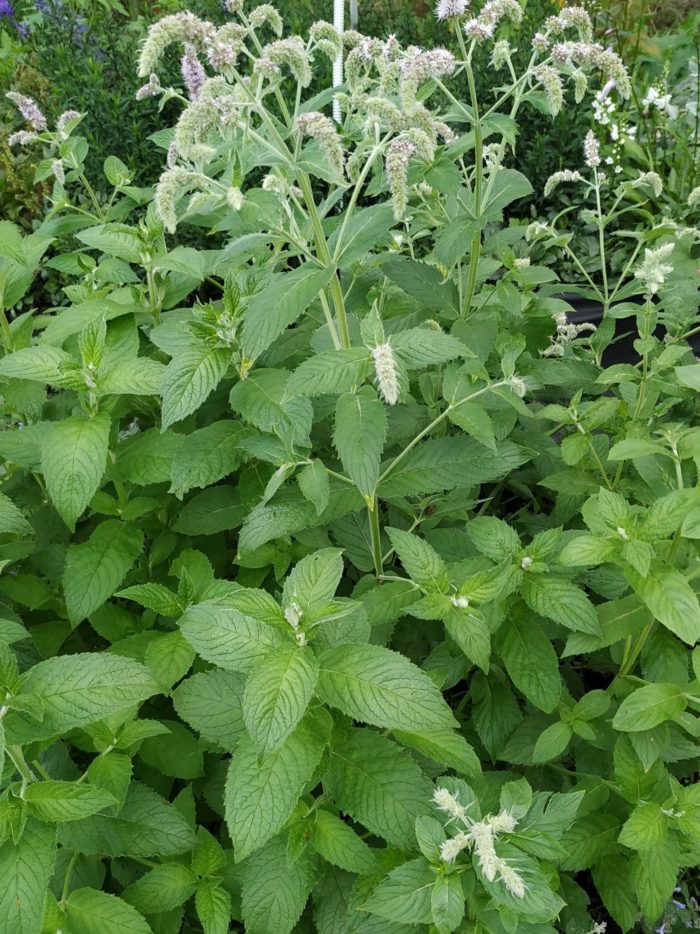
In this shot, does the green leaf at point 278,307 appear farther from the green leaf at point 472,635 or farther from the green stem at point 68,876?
the green stem at point 68,876

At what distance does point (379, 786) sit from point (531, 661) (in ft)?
1.26

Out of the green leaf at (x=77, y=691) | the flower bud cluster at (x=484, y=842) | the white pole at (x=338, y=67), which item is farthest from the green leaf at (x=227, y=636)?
the white pole at (x=338, y=67)

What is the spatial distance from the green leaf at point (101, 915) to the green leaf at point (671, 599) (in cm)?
93

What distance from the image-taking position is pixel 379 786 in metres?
1.19

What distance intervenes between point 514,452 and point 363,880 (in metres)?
0.85

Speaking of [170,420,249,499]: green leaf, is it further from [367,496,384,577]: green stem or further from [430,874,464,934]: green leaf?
[430,874,464,934]: green leaf

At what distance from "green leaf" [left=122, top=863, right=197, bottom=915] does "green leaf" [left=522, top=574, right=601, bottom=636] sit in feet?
2.50

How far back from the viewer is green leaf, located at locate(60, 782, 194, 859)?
4.05ft

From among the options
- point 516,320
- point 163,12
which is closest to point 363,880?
point 516,320

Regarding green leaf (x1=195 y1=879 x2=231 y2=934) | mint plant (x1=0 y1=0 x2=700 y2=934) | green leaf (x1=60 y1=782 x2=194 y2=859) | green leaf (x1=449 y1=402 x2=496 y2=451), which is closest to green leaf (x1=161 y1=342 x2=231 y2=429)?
mint plant (x1=0 y1=0 x2=700 y2=934)

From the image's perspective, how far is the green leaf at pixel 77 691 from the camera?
43.1 inches

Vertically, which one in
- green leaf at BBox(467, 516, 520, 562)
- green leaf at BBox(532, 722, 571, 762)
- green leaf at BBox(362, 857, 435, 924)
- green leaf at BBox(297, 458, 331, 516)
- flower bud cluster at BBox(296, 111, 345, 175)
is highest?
flower bud cluster at BBox(296, 111, 345, 175)

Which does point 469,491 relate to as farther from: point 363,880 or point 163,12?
point 163,12

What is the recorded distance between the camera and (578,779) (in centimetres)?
159
